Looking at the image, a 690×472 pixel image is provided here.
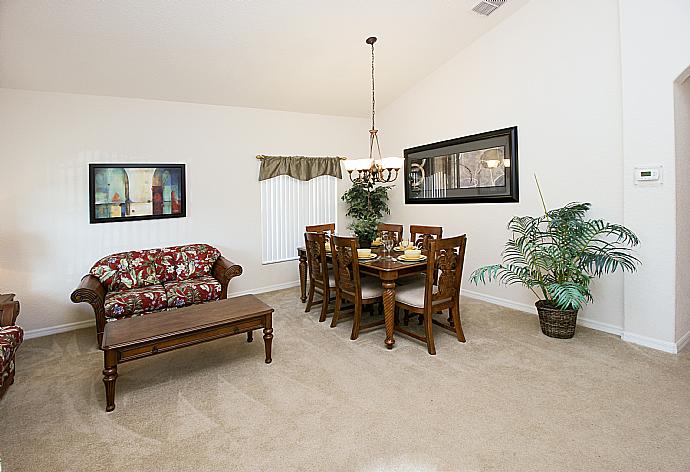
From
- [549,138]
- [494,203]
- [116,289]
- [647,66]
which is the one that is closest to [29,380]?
[116,289]

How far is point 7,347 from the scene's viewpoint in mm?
2506

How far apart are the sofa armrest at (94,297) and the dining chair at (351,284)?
2.16 m

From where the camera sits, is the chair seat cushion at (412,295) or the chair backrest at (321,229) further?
the chair backrest at (321,229)

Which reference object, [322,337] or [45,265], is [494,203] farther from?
[45,265]

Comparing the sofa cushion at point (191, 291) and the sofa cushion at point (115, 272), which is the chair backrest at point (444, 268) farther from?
the sofa cushion at point (115, 272)

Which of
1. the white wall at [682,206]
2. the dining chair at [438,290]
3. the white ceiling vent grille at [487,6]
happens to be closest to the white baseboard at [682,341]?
the white wall at [682,206]

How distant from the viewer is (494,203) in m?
4.57

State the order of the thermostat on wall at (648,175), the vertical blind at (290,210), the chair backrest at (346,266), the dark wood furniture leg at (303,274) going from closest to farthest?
the thermostat on wall at (648,175)
the chair backrest at (346,266)
the dark wood furniture leg at (303,274)
the vertical blind at (290,210)

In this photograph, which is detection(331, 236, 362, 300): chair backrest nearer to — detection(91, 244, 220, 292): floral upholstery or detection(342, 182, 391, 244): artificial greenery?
detection(91, 244, 220, 292): floral upholstery

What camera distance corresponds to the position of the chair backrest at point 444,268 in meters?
3.13

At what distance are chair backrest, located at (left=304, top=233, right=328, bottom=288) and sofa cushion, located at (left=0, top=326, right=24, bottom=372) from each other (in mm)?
2473

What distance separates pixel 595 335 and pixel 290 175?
4.15 meters

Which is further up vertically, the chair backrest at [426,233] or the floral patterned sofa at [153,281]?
the chair backrest at [426,233]

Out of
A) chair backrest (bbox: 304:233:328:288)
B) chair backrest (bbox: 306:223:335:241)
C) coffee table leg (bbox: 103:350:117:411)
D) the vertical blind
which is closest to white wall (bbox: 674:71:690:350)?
chair backrest (bbox: 304:233:328:288)
